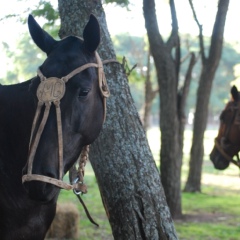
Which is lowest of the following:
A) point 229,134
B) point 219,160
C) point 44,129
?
point 219,160

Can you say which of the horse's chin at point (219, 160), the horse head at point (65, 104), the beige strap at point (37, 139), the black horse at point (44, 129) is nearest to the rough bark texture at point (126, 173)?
the black horse at point (44, 129)

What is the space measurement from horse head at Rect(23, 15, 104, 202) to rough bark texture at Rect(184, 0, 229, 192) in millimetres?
7363

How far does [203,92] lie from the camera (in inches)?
473

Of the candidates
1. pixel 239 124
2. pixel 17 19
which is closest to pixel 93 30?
pixel 239 124

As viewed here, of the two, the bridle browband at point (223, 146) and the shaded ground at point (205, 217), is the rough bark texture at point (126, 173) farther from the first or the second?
the shaded ground at point (205, 217)

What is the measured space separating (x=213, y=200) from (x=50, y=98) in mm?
10438

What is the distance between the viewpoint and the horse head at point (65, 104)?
117 inches

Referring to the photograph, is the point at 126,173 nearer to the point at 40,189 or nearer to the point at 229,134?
the point at 40,189

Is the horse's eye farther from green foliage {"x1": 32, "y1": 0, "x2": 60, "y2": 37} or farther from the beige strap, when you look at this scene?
green foliage {"x1": 32, "y1": 0, "x2": 60, "y2": 37}

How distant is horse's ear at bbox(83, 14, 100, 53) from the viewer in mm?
3320

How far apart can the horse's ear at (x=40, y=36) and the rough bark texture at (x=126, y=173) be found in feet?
3.32

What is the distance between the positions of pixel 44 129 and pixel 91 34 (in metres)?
0.75

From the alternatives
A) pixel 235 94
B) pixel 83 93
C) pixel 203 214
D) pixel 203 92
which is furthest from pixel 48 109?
pixel 203 92

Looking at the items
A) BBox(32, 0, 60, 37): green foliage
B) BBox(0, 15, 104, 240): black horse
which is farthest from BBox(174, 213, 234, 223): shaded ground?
BBox(0, 15, 104, 240): black horse
